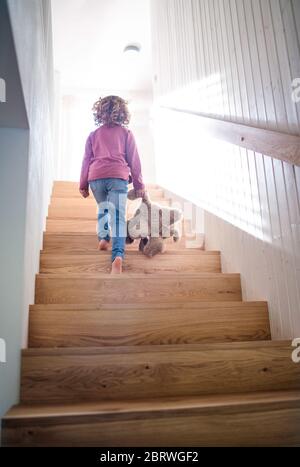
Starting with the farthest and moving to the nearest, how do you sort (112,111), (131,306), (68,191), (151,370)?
1. (68,191)
2. (112,111)
3. (131,306)
4. (151,370)

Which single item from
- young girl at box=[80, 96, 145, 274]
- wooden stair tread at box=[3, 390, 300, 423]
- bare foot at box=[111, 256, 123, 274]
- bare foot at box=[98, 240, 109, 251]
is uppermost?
young girl at box=[80, 96, 145, 274]

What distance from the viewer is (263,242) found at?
184 cm

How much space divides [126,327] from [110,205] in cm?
100

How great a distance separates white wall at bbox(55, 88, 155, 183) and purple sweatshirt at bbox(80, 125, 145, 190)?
2.96 m

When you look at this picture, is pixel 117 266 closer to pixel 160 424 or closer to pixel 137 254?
pixel 137 254

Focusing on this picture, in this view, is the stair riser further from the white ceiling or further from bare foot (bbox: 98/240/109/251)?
the white ceiling

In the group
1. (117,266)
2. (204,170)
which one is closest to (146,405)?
(117,266)

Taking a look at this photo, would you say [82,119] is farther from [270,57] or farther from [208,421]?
[208,421]

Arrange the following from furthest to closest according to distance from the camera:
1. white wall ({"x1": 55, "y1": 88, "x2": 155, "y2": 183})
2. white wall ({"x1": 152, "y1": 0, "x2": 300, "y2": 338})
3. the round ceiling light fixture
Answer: white wall ({"x1": 55, "y1": 88, "x2": 155, "y2": 183}) → the round ceiling light fixture → white wall ({"x1": 152, "y1": 0, "x2": 300, "y2": 338})

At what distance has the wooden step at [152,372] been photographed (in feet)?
4.19

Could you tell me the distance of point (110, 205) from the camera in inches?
93.0

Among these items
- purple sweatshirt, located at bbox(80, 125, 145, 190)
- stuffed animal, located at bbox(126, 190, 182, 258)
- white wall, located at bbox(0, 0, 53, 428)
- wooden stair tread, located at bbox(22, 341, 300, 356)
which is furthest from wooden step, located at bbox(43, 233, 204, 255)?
wooden stair tread, located at bbox(22, 341, 300, 356)

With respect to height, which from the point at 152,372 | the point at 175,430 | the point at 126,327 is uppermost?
the point at 126,327

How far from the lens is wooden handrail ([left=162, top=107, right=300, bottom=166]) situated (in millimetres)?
1506
